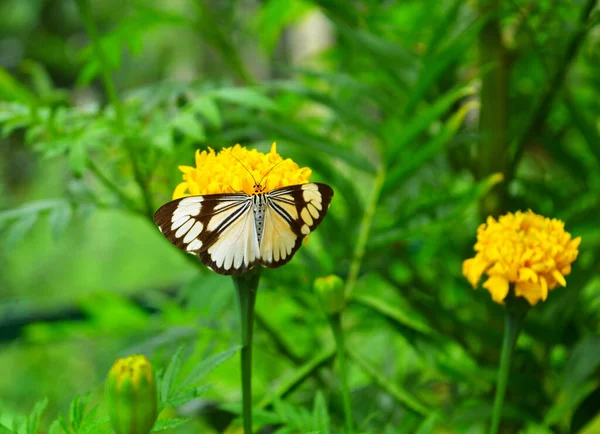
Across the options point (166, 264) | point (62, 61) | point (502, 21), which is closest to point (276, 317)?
point (502, 21)

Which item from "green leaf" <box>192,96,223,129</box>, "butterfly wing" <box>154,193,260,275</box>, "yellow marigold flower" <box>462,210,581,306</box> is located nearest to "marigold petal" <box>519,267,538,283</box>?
"yellow marigold flower" <box>462,210,581,306</box>

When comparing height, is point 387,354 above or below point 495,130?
below

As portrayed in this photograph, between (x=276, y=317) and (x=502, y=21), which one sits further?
(x=276, y=317)

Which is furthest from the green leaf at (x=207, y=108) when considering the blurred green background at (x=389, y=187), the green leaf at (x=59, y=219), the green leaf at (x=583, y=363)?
the green leaf at (x=583, y=363)

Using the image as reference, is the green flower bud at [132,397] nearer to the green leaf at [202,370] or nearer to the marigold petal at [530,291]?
the green leaf at [202,370]

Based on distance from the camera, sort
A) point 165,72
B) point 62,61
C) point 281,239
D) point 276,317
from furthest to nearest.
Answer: point 165,72, point 62,61, point 276,317, point 281,239

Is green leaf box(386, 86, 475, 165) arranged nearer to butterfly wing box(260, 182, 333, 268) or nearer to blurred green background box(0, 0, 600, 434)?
blurred green background box(0, 0, 600, 434)

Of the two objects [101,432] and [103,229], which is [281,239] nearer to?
[101,432]

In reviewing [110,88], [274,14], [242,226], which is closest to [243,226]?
[242,226]
